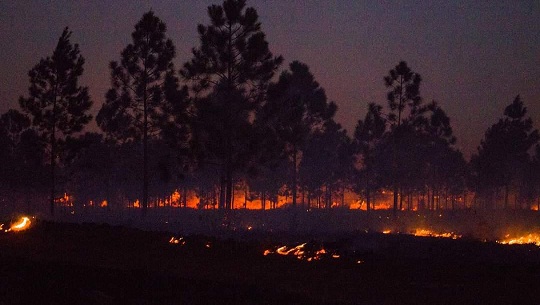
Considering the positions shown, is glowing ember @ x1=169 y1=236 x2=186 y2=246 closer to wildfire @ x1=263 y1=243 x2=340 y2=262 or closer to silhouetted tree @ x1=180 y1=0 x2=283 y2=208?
wildfire @ x1=263 y1=243 x2=340 y2=262


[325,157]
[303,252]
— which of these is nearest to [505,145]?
[325,157]

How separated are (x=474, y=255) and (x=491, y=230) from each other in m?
18.0

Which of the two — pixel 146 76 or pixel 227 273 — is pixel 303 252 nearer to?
pixel 227 273

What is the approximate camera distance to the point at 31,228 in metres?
23.3

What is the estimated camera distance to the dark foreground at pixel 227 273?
13680 millimetres

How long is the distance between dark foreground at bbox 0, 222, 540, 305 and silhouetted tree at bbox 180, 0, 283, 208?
52.2 feet

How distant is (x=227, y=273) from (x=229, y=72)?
75.4 ft

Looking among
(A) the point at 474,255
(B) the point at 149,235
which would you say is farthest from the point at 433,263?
(B) the point at 149,235

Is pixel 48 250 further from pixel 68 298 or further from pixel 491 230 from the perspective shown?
pixel 491 230

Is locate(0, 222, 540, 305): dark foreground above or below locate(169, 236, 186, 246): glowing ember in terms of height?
below

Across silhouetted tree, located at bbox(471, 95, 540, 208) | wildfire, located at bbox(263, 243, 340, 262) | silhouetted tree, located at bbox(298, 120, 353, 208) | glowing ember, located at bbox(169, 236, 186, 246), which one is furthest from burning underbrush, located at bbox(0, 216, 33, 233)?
silhouetted tree, located at bbox(471, 95, 540, 208)

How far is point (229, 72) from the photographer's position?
3866cm

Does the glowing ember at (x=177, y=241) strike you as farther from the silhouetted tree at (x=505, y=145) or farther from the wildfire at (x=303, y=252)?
the silhouetted tree at (x=505, y=145)

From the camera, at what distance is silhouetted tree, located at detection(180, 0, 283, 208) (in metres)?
38.5
